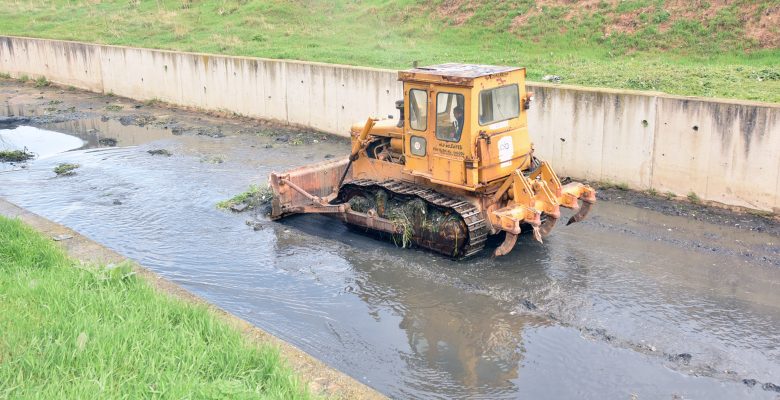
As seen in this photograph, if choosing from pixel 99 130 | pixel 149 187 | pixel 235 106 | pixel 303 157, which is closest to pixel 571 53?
pixel 303 157

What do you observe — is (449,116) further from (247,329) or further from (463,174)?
(247,329)

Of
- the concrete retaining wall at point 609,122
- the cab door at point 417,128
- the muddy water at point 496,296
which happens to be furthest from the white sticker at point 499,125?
the concrete retaining wall at point 609,122

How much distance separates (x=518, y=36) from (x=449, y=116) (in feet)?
36.0

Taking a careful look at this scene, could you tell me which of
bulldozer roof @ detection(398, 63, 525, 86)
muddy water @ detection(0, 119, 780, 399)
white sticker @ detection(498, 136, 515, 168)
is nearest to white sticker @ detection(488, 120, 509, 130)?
white sticker @ detection(498, 136, 515, 168)

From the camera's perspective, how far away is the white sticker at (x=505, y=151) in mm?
9914

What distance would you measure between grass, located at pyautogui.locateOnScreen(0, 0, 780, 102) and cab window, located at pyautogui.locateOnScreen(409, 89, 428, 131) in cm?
514

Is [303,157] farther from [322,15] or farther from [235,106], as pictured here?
[322,15]

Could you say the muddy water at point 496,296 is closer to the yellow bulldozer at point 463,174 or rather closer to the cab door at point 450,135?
the yellow bulldozer at point 463,174

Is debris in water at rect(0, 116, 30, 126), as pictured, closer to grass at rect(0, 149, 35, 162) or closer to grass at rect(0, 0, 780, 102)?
grass at rect(0, 149, 35, 162)

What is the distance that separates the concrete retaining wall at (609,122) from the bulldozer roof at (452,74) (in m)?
3.50

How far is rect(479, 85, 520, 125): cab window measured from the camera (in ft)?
31.9

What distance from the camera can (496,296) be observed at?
907 cm

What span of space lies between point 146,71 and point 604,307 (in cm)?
1830

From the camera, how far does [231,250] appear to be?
1091 centimetres
